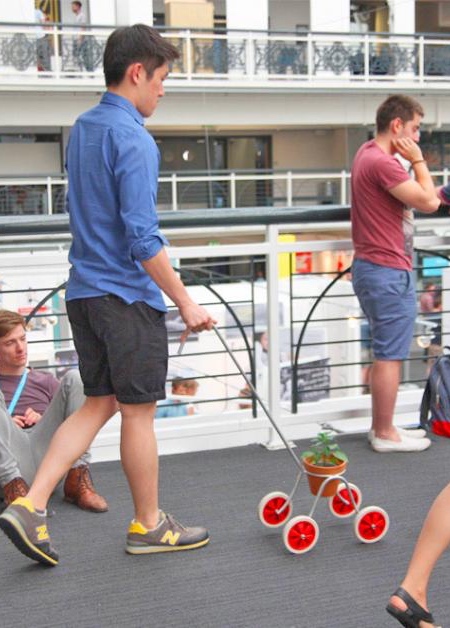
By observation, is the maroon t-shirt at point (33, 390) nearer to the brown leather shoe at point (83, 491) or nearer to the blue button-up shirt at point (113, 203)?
the brown leather shoe at point (83, 491)

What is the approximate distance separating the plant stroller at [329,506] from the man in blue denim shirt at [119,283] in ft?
1.28

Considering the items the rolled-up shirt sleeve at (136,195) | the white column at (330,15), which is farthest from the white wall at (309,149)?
the rolled-up shirt sleeve at (136,195)

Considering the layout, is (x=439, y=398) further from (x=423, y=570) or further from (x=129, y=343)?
(x=129, y=343)

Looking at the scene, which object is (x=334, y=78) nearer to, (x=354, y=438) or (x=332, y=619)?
(x=354, y=438)

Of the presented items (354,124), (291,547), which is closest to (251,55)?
(354,124)

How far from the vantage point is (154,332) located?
94.6 inches

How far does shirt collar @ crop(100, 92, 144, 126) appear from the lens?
2338mm

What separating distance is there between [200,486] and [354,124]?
18802mm

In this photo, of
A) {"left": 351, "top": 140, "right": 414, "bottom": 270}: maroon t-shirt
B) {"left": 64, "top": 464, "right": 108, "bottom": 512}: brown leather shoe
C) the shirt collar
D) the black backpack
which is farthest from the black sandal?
{"left": 351, "top": 140, "right": 414, "bottom": 270}: maroon t-shirt

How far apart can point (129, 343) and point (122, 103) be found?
2.03 ft

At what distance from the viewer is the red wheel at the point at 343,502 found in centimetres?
266

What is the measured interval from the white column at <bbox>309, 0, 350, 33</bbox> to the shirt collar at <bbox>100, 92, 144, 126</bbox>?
18.5 metres

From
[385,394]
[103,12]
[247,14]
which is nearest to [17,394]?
[385,394]

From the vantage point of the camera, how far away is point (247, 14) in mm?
19531
